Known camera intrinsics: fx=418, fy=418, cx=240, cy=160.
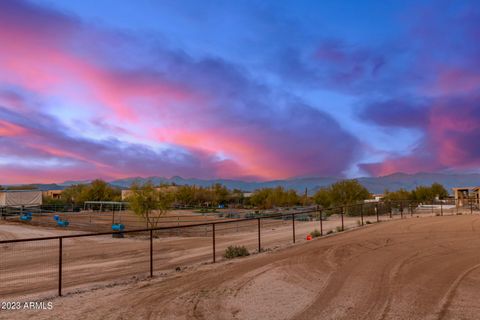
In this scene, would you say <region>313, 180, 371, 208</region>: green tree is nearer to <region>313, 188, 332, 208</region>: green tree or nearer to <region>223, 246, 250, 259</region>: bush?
<region>313, 188, 332, 208</region>: green tree

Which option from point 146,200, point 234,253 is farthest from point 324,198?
point 234,253

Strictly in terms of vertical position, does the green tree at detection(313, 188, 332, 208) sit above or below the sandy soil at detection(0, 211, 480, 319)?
above

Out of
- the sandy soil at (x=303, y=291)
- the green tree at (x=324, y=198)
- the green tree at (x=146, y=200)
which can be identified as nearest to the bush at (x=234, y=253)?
the sandy soil at (x=303, y=291)

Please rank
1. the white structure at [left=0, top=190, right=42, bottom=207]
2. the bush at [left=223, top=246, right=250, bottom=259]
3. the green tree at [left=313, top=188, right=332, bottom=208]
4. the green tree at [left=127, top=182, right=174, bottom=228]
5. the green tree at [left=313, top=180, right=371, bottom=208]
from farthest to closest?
1. the white structure at [left=0, top=190, right=42, bottom=207]
2. the green tree at [left=313, top=188, right=332, bottom=208]
3. the green tree at [left=313, top=180, right=371, bottom=208]
4. the green tree at [left=127, top=182, right=174, bottom=228]
5. the bush at [left=223, top=246, right=250, bottom=259]

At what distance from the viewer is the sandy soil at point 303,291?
28.9ft

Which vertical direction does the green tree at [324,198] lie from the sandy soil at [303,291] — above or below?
above

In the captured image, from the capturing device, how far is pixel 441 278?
11930 mm

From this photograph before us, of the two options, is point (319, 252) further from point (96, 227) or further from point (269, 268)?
point (96, 227)

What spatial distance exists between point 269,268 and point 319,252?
13.9 ft

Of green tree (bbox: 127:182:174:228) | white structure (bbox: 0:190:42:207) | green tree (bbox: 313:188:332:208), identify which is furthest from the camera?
white structure (bbox: 0:190:42:207)

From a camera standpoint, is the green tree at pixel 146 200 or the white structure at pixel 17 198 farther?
the white structure at pixel 17 198

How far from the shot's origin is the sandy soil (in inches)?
347

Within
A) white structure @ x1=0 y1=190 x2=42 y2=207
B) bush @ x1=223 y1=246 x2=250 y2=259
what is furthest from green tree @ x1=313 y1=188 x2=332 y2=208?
white structure @ x1=0 y1=190 x2=42 y2=207

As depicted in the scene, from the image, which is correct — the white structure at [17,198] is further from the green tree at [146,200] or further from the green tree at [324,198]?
the green tree at [324,198]
